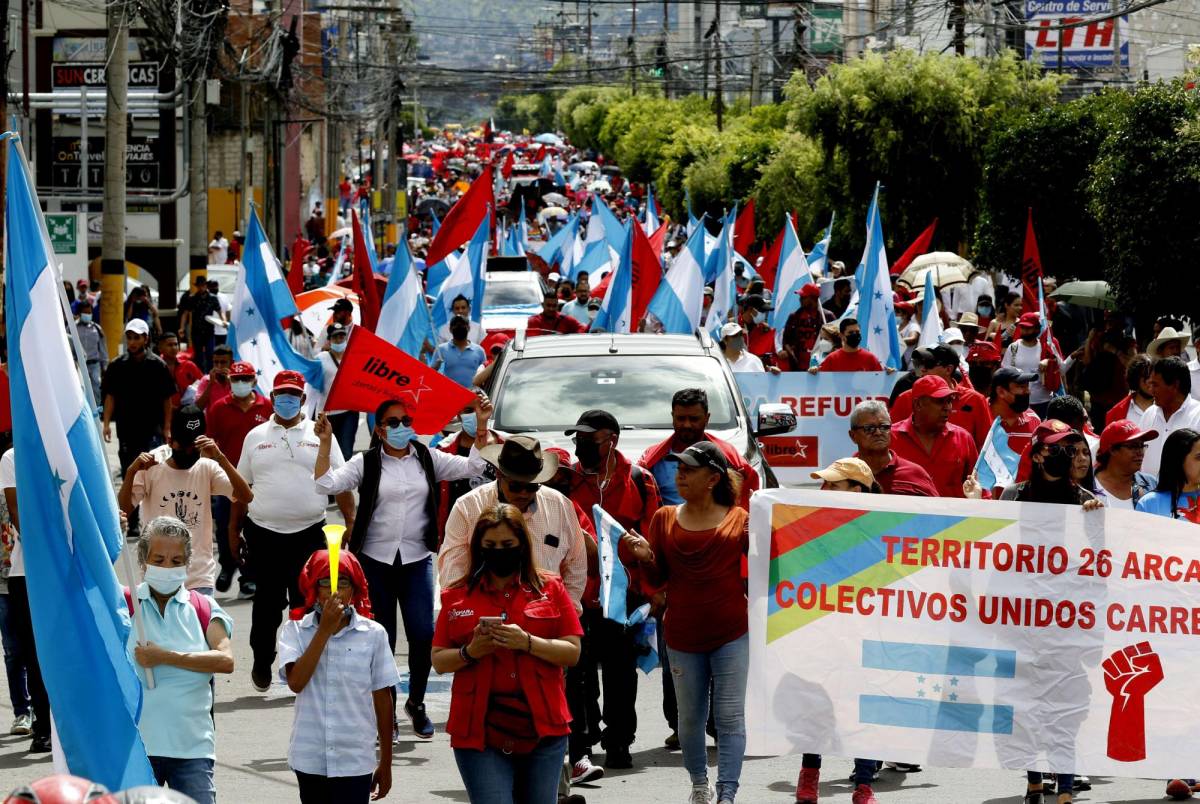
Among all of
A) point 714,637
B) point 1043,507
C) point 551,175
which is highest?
point 1043,507

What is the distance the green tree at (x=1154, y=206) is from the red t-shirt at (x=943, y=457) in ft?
33.1

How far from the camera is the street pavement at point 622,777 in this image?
8289 mm

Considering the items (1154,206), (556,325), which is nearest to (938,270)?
(1154,206)

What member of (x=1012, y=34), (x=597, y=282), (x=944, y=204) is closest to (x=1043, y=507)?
(x=597, y=282)

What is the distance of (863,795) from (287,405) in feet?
13.6

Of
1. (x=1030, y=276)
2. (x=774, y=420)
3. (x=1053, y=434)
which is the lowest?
(x=1030, y=276)

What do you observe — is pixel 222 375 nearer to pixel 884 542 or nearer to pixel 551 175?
pixel 884 542

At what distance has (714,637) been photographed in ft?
25.5

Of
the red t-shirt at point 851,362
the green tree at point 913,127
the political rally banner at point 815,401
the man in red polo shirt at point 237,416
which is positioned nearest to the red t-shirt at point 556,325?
the political rally banner at point 815,401

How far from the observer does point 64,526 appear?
584 cm

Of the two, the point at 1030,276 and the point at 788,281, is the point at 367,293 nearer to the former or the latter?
the point at 788,281

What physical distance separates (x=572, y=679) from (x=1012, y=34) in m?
48.5

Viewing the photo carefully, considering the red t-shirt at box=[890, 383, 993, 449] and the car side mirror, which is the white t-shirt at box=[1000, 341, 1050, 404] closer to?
the red t-shirt at box=[890, 383, 993, 449]

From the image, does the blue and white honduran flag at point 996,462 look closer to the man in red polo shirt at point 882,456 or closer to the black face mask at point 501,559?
the man in red polo shirt at point 882,456
